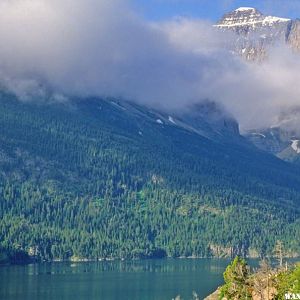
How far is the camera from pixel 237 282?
126250 mm

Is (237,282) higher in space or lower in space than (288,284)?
higher

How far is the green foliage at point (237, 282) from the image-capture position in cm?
12371

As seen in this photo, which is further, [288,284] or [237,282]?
[237,282]

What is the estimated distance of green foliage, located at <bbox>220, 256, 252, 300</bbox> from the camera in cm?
12371

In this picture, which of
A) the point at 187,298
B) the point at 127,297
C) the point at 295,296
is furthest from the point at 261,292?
the point at 127,297

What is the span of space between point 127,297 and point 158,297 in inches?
306

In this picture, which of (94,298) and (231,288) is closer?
(231,288)

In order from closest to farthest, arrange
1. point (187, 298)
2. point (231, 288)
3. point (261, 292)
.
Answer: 1. point (261, 292)
2. point (231, 288)
3. point (187, 298)

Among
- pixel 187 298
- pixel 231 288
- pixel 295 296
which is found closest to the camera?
pixel 295 296

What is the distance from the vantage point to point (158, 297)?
639ft

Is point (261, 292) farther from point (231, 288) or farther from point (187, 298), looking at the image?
point (187, 298)

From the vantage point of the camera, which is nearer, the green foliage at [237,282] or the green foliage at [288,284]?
the green foliage at [288,284]

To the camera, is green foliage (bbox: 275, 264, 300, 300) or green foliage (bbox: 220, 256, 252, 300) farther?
green foliage (bbox: 220, 256, 252, 300)

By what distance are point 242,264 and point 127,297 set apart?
74015mm
